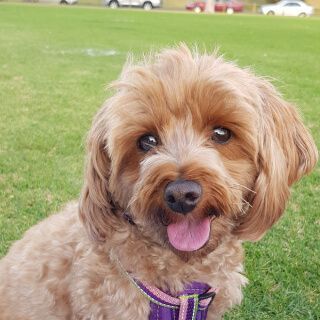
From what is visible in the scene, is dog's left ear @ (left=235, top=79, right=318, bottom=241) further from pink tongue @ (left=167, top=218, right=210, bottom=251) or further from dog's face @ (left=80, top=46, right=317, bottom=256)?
pink tongue @ (left=167, top=218, right=210, bottom=251)

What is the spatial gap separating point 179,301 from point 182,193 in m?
0.73

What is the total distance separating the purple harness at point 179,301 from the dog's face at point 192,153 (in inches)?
10.0

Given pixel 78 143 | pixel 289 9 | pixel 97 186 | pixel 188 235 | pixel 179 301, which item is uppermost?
pixel 97 186

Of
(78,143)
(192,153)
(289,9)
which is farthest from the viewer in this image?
(289,9)

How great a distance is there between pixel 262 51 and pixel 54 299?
553 inches

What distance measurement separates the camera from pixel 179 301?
2.62 meters

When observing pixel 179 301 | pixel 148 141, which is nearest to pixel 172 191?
pixel 148 141

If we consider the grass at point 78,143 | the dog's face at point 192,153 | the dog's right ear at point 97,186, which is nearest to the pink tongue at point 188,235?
the dog's face at point 192,153

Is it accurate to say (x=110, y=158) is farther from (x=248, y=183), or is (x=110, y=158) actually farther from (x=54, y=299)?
(x=54, y=299)

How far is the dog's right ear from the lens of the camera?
248 centimetres

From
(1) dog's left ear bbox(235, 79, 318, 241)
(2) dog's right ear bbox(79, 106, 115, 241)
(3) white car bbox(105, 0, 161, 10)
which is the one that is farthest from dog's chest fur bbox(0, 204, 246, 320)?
(3) white car bbox(105, 0, 161, 10)

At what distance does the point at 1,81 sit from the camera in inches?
391

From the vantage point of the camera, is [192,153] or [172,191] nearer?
[172,191]

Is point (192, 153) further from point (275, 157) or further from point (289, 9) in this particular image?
point (289, 9)
